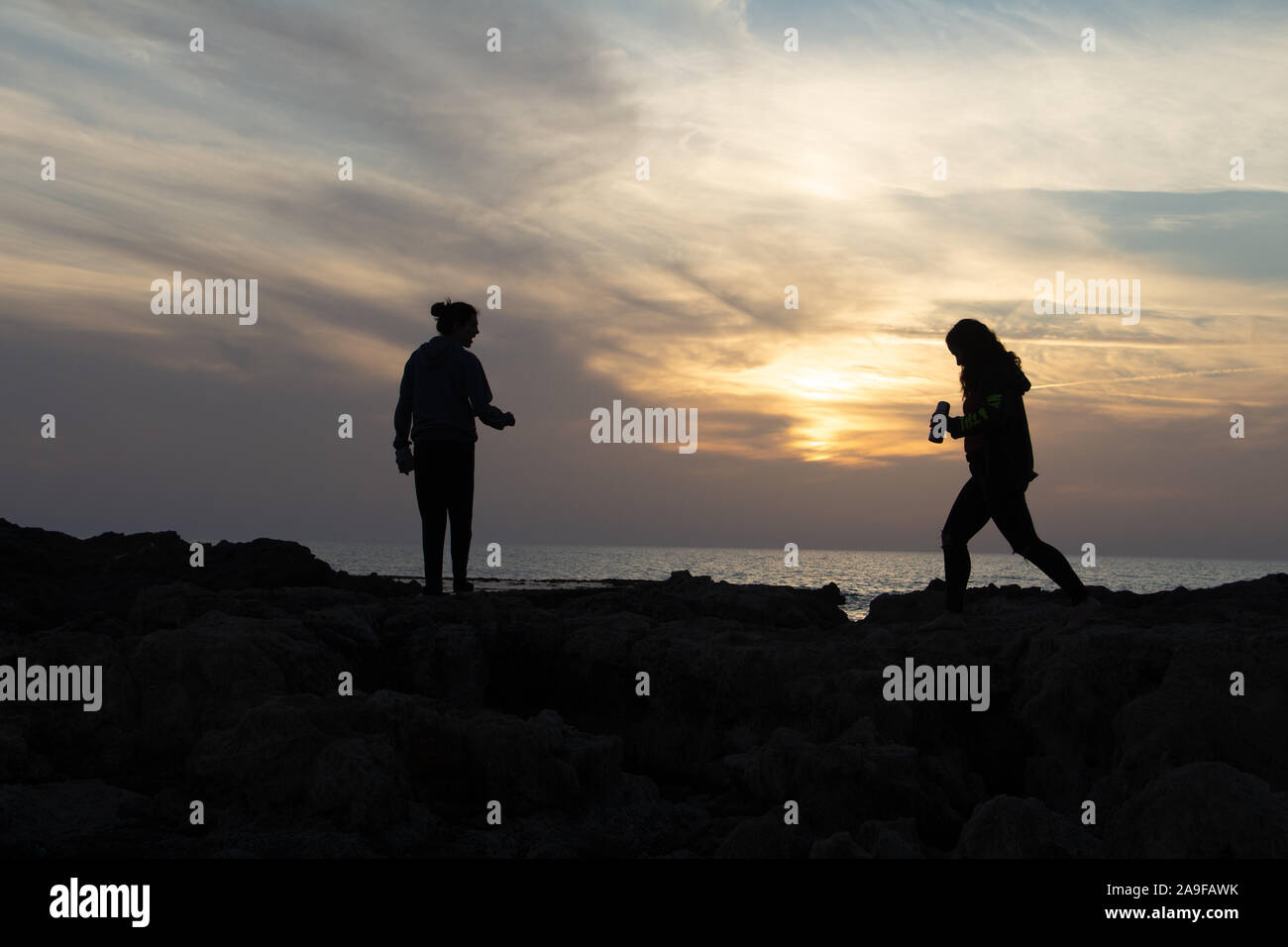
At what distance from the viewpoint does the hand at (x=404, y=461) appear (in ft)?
26.8

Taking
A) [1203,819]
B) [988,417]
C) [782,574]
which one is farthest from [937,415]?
[782,574]

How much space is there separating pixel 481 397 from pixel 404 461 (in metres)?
0.90

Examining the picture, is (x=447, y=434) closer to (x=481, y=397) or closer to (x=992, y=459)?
(x=481, y=397)

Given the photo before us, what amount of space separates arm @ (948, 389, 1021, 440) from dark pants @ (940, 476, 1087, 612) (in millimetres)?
416

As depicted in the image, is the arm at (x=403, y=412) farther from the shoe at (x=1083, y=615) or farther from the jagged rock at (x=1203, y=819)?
the jagged rock at (x=1203, y=819)

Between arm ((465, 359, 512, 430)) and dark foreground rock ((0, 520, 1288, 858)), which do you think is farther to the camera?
arm ((465, 359, 512, 430))

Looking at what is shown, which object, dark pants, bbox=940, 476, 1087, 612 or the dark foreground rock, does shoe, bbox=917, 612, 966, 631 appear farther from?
dark pants, bbox=940, 476, 1087, 612

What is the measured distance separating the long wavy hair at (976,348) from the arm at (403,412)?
15.2 feet

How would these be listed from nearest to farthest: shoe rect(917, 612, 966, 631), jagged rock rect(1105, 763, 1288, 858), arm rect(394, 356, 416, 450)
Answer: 1. jagged rock rect(1105, 763, 1288, 858)
2. shoe rect(917, 612, 966, 631)
3. arm rect(394, 356, 416, 450)

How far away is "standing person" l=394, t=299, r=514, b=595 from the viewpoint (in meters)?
8.03

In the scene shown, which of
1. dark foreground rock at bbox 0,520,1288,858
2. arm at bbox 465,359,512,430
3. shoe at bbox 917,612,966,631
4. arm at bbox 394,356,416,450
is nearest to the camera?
dark foreground rock at bbox 0,520,1288,858

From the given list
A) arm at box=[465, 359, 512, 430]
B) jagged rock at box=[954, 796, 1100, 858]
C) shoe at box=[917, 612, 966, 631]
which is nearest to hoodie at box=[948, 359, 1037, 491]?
shoe at box=[917, 612, 966, 631]

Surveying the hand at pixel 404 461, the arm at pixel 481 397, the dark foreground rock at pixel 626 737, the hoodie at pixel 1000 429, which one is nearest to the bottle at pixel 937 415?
the hoodie at pixel 1000 429
